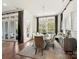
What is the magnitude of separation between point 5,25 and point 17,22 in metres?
2.02

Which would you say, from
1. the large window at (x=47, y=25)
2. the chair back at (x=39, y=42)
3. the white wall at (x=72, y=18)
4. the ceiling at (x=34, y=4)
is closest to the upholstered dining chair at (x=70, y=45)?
the white wall at (x=72, y=18)

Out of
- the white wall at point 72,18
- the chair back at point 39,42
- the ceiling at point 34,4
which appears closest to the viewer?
the white wall at point 72,18

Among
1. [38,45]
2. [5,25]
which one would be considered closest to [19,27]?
[5,25]

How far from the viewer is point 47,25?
45.4 ft

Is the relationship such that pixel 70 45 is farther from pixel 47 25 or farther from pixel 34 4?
pixel 47 25

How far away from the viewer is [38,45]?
5703mm

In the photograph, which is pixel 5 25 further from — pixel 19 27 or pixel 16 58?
pixel 16 58

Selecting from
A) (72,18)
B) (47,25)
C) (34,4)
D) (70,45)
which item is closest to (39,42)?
(70,45)

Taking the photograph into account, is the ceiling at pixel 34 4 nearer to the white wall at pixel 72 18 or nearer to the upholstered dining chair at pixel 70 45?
the white wall at pixel 72 18

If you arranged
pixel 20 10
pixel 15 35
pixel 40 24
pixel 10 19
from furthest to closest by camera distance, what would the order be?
1. pixel 40 24
2. pixel 10 19
3. pixel 15 35
4. pixel 20 10

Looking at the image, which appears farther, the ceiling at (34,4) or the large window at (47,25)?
the large window at (47,25)

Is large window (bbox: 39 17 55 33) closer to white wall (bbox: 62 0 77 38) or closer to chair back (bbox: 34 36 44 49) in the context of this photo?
white wall (bbox: 62 0 77 38)

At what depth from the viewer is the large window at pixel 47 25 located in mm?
13562

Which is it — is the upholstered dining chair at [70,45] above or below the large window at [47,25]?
below
